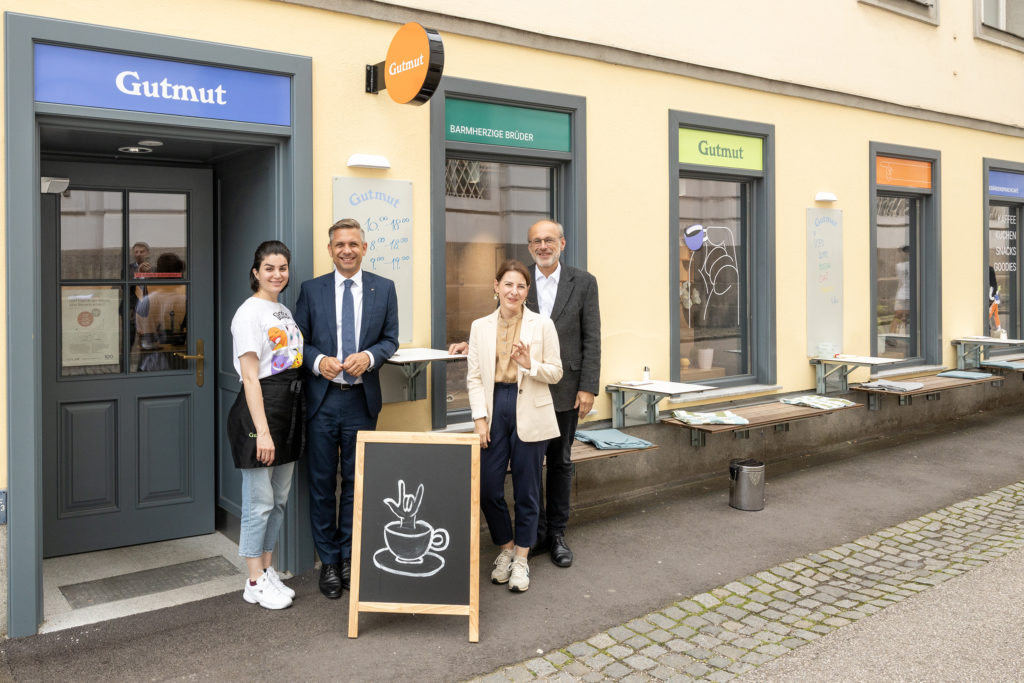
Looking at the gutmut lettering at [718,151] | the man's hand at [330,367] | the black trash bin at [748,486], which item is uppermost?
the gutmut lettering at [718,151]

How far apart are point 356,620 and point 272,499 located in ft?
2.70

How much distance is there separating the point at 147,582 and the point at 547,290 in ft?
9.45

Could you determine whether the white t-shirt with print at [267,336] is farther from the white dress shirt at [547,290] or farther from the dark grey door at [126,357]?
the white dress shirt at [547,290]

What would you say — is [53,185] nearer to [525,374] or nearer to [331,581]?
[331,581]

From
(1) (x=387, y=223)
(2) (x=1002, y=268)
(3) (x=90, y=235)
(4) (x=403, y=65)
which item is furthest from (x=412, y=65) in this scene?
(2) (x=1002, y=268)

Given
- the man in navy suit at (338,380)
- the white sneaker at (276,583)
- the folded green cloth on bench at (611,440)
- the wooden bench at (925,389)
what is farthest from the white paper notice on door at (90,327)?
the wooden bench at (925,389)

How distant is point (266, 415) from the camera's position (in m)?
4.46

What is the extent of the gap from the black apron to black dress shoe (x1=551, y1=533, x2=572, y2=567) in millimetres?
1655

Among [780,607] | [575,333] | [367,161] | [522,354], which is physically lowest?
[780,607]

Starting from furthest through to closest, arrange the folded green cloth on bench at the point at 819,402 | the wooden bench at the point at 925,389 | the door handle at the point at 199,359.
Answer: the wooden bench at the point at 925,389
the folded green cloth on bench at the point at 819,402
the door handle at the point at 199,359

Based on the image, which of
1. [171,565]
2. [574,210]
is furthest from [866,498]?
[171,565]

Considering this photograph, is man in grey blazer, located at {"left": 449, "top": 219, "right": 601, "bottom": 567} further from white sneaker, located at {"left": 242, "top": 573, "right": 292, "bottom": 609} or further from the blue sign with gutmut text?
the blue sign with gutmut text

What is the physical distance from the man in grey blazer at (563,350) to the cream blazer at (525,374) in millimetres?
410

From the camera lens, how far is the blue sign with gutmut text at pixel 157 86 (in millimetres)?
4211
